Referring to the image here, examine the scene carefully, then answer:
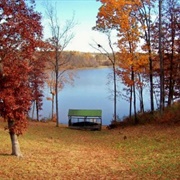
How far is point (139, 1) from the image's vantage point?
19656mm

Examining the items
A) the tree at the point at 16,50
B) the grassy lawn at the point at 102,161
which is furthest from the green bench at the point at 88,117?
the tree at the point at 16,50

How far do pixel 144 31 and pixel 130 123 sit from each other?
24.7 ft

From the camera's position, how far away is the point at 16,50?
30.3 ft

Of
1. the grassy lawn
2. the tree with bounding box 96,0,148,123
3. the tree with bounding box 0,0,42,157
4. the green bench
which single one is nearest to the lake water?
the green bench

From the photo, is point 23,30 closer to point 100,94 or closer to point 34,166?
point 34,166

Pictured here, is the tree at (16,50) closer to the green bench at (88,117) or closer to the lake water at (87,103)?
the green bench at (88,117)

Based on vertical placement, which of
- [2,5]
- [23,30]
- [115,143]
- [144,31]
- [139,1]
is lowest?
[115,143]

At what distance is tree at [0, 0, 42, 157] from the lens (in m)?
8.94

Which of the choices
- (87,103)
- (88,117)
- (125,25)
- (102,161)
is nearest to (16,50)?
(102,161)

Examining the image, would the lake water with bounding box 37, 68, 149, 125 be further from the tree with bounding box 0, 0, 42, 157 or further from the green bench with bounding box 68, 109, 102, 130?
the tree with bounding box 0, 0, 42, 157

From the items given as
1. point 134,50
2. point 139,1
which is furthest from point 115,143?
point 139,1

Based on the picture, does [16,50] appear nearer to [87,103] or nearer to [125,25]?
[125,25]

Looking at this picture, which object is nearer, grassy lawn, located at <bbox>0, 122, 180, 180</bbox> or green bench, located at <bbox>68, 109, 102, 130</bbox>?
grassy lawn, located at <bbox>0, 122, 180, 180</bbox>

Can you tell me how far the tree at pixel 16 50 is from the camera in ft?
29.3
